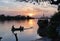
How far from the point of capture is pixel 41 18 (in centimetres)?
4162

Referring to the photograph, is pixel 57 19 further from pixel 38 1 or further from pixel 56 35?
pixel 38 1

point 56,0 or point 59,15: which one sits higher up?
point 56,0

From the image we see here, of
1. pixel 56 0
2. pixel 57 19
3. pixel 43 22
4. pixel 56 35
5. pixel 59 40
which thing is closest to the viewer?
pixel 56 0

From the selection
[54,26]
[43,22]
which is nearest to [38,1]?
[54,26]

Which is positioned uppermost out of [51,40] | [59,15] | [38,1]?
[38,1]

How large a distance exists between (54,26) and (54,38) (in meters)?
1.28

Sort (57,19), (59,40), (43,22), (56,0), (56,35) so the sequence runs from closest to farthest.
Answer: (56,0) → (59,40) → (56,35) → (57,19) → (43,22)

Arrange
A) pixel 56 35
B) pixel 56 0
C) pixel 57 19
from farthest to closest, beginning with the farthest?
pixel 57 19, pixel 56 35, pixel 56 0

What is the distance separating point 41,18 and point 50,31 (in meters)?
20.1

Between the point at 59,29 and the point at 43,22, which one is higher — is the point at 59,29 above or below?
above

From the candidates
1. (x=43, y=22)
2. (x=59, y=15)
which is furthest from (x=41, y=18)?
(x=59, y=15)

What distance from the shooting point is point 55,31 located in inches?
832

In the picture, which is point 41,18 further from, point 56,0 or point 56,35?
point 56,0

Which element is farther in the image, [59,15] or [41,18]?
[41,18]
